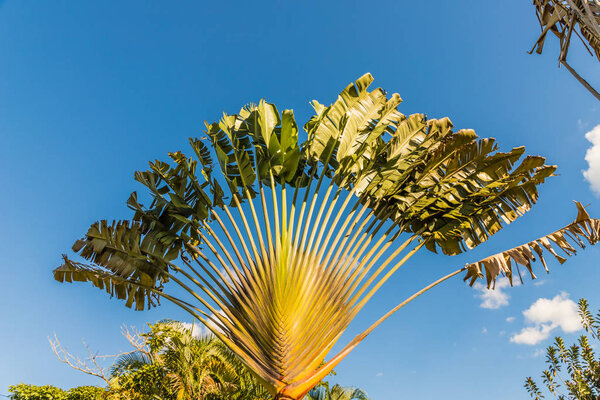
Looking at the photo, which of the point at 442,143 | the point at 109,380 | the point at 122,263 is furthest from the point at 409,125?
the point at 109,380

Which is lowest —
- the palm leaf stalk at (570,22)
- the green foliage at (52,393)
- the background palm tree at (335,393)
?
the background palm tree at (335,393)

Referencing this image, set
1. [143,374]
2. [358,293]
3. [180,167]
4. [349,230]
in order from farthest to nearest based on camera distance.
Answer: [143,374]
[180,167]
[349,230]
[358,293]

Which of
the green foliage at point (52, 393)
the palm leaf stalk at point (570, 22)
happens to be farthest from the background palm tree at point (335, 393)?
the palm leaf stalk at point (570, 22)

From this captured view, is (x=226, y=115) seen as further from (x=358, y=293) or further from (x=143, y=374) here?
(x=143, y=374)

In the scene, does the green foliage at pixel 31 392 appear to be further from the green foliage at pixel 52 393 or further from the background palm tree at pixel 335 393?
the background palm tree at pixel 335 393

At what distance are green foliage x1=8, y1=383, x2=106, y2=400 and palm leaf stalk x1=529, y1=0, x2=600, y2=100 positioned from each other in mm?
10548

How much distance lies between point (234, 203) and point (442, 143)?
3.62m

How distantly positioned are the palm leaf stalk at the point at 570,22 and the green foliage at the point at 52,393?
1055 centimetres

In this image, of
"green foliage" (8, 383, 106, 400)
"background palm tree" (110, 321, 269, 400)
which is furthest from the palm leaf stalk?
"green foliage" (8, 383, 106, 400)

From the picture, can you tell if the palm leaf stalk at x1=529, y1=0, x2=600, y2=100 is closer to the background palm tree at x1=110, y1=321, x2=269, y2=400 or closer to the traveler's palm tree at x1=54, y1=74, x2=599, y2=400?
the traveler's palm tree at x1=54, y1=74, x2=599, y2=400

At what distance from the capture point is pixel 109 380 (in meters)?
9.76

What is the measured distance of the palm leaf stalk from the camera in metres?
3.25

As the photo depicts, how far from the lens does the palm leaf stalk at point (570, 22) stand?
10.7 feet

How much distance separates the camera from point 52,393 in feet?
27.3
